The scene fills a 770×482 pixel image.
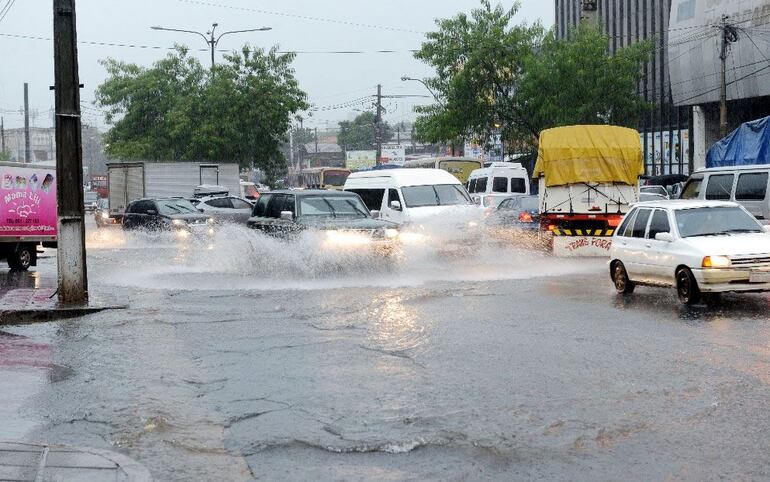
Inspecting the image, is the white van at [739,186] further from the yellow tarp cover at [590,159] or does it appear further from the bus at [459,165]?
the bus at [459,165]

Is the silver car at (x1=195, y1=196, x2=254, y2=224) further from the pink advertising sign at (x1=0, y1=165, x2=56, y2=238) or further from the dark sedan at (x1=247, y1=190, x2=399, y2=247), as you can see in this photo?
the dark sedan at (x1=247, y1=190, x2=399, y2=247)

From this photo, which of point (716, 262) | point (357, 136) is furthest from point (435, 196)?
point (357, 136)

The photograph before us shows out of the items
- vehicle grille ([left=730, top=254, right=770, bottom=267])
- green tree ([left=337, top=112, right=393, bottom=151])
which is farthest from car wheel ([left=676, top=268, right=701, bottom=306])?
green tree ([left=337, top=112, right=393, bottom=151])

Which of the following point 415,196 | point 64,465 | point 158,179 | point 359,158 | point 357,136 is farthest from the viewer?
point 357,136

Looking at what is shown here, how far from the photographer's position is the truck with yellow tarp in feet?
81.5

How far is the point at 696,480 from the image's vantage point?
6246 millimetres

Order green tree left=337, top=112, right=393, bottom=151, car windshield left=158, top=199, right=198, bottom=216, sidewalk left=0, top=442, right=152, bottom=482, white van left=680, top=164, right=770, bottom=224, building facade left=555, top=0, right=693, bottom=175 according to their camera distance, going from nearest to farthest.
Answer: sidewalk left=0, top=442, right=152, bottom=482, white van left=680, top=164, right=770, bottom=224, car windshield left=158, top=199, right=198, bottom=216, building facade left=555, top=0, right=693, bottom=175, green tree left=337, top=112, right=393, bottom=151

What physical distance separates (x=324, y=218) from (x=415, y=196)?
5.48m

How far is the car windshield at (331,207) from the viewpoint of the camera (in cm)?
2089

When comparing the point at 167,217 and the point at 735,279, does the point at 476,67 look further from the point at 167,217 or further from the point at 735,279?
the point at 735,279

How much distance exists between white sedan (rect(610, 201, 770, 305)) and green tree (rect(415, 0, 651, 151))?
33634mm

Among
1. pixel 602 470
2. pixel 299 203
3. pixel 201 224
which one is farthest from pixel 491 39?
pixel 602 470

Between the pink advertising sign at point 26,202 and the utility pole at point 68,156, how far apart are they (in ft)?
28.2

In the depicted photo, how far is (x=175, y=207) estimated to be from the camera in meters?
36.2
